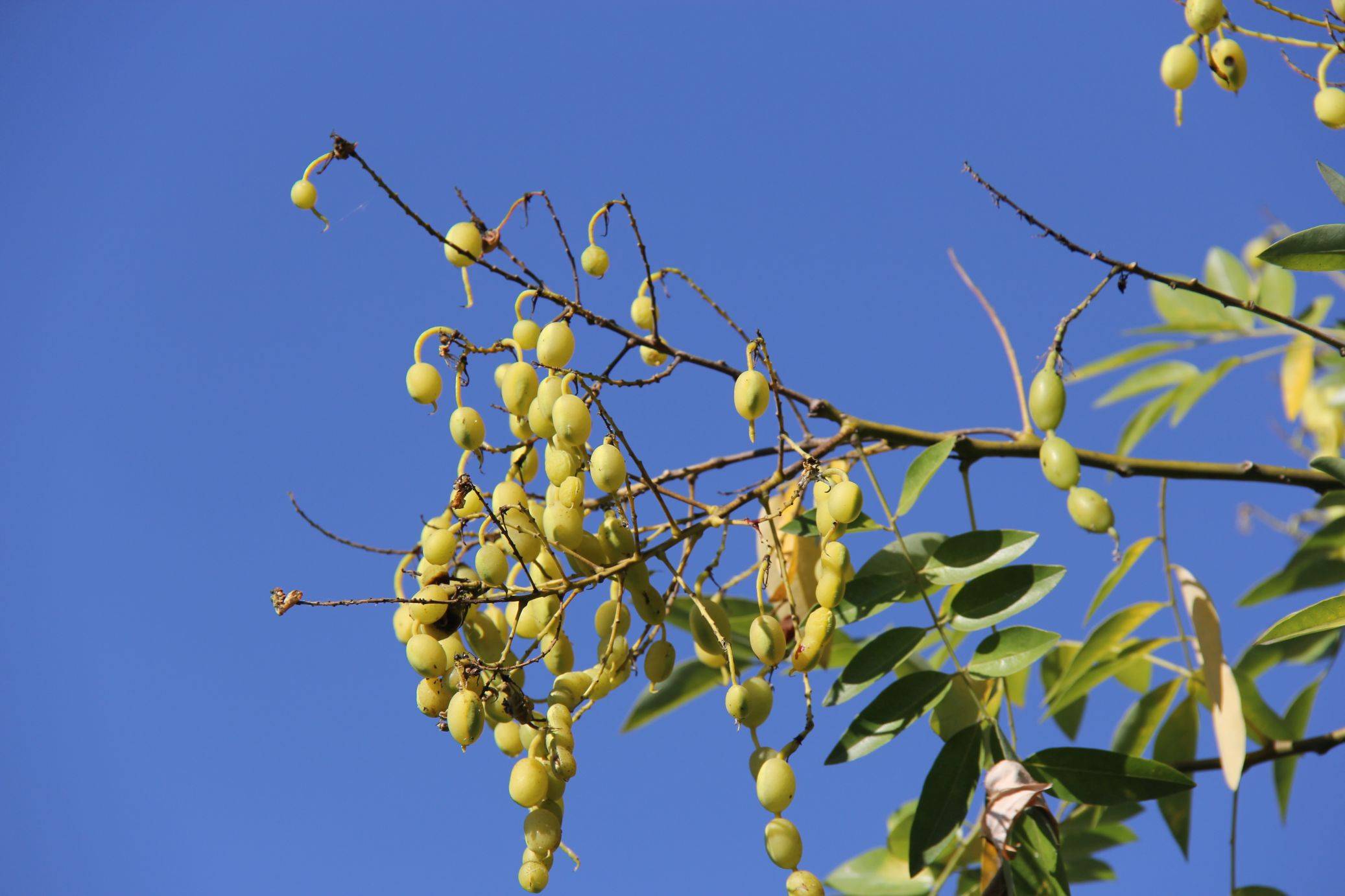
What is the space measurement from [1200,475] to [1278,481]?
77 millimetres

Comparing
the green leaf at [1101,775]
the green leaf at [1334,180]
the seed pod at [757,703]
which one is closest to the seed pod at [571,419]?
the seed pod at [757,703]

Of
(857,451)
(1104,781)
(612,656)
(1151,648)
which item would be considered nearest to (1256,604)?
(1151,648)

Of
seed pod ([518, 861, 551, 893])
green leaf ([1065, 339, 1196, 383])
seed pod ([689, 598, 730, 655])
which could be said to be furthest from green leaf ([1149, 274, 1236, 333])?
seed pod ([518, 861, 551, 893])

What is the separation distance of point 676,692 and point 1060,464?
21.6 inches

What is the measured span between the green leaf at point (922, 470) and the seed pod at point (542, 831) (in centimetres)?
40

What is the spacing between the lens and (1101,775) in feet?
3.32

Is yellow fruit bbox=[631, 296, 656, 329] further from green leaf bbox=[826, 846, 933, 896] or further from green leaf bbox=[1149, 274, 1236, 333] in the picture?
green leaf bbox=[1149, 274, 1236, 333]

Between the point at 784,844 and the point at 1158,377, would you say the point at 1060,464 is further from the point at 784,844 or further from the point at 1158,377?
the point at 1158,377

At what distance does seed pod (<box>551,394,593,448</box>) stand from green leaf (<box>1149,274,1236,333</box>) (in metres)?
1.11

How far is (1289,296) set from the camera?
1.71m

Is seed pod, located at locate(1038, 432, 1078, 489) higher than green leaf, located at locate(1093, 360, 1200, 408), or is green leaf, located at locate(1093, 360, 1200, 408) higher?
green leaf, located at locate(1093, 360, 1200, 408)

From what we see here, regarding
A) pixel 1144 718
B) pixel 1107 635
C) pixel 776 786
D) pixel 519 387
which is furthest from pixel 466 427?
pixel 1144 718

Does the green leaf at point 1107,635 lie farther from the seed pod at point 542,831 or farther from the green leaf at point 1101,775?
the seed pod at point 542,831

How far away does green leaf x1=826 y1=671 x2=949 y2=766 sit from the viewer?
1018mm
